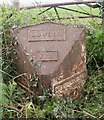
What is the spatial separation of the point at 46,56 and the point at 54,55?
79mm

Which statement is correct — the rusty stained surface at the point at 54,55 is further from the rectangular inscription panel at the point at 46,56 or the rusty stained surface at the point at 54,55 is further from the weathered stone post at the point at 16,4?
the weathered stone post at the point at 16,4

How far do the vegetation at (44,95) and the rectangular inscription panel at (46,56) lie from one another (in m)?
0.31

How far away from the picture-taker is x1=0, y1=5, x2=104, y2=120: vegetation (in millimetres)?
3514

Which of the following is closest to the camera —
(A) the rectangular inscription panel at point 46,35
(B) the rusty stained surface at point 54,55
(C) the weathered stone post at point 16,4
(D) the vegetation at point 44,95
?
(D) the vegetation at point 44,95

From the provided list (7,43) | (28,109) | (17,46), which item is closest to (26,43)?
(17,46)

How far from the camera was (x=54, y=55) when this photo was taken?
3.75 metres

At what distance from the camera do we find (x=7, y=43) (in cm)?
420

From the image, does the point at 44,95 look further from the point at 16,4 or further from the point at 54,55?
the point at 16,4

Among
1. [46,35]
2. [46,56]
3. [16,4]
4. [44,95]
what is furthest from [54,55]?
[16,4]

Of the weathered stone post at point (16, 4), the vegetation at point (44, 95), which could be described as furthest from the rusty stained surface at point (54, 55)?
the weathered stone post at point (16, 4)

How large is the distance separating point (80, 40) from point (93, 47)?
0.66 metres

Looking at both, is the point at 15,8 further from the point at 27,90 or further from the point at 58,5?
the point at 27,90

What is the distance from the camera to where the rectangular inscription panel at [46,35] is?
12.8 feet

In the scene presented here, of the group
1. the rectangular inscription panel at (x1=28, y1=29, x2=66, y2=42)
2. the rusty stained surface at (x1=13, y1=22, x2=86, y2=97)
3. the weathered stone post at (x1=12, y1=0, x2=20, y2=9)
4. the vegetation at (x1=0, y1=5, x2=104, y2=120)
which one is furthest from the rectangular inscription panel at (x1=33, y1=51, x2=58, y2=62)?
the weathered stone post at (x1=12, y1=0, x2=20, y2=9)
